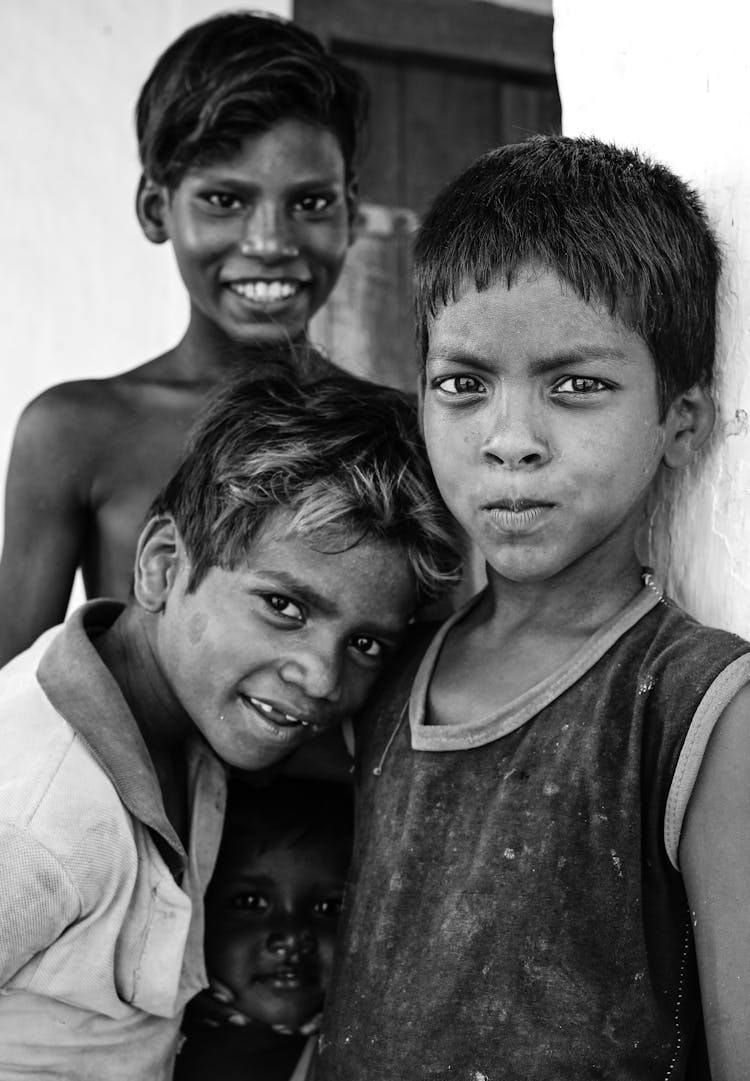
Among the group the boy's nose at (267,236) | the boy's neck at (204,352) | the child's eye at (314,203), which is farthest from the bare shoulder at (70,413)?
the child's eye at (314,203)

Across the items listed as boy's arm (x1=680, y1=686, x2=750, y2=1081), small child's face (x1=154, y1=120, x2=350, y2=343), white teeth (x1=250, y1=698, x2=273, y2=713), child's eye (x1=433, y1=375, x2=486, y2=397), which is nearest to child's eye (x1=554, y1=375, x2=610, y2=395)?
child's eye (x1=433, y1=375, x2=486, y2=397)

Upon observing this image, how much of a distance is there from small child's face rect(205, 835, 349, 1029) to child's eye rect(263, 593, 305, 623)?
432 millimetres

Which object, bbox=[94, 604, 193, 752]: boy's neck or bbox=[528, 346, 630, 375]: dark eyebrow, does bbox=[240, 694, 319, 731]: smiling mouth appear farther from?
bbox=[528, 346, 630, 375]: dark eyebrow

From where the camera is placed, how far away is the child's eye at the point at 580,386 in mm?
1507

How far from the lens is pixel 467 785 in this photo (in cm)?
161

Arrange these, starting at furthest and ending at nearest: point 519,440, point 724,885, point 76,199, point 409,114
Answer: point 409,114 → point 76,199 → point 519,440 → point 724,885

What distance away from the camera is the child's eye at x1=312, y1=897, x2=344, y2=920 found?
2.07 m

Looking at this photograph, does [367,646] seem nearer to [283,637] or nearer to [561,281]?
[283,637]

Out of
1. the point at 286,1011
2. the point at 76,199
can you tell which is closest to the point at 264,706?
the point at 286,1011

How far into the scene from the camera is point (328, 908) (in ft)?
6.82

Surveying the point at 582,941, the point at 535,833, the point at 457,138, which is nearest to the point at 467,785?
the point at 535,833

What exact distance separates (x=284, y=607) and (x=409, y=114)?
2.46 meters

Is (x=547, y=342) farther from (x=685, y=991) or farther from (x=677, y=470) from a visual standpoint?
(x=685, y=991)

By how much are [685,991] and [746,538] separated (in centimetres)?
Result: 49
